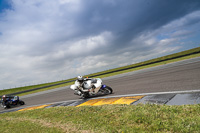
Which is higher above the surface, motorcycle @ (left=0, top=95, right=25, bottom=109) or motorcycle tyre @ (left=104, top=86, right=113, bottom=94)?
motorcycle tyre @ (left=104, top=86, right=113, bottom=94)

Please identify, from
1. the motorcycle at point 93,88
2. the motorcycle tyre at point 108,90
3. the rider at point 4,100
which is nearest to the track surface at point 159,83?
the motorcycle tyre at point 108,90

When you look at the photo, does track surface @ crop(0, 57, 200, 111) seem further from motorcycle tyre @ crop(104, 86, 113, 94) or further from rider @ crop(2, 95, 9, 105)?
rider @ crop(2, 95, 9, 105)

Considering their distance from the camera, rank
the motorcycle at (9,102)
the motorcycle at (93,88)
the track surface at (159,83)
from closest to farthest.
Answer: the track surface at (159,83), the motorcycle at (93,88), the motorcycle at (9,102)

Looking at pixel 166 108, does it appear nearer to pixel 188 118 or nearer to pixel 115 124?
pixel 188 118

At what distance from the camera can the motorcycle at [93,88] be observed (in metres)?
9.55

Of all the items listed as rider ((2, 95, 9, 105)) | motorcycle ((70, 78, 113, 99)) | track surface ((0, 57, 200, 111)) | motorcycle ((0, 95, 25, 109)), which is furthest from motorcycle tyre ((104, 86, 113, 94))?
rider ((2, 95, 9, 105))

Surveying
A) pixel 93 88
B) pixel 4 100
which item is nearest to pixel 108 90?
pixel 93 88

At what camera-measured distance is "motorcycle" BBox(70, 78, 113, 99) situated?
955 cm

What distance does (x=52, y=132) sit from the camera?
4.22 metres

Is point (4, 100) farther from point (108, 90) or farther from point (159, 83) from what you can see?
point (159, 83)

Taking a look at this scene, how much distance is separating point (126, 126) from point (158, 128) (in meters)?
0.80

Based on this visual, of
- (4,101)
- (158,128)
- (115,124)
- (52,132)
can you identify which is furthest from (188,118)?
(4,101)

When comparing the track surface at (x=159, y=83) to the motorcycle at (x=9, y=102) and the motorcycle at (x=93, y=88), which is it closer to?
the motorcycle at (x=93, y=88)

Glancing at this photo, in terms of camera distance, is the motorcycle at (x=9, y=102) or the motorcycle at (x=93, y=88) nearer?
the motorcycle at (x=93, y=88)
